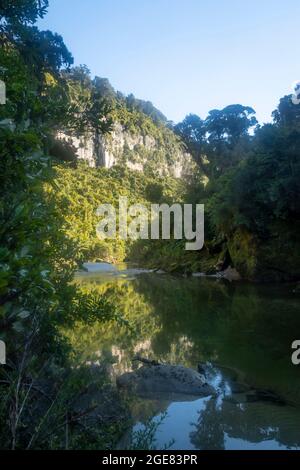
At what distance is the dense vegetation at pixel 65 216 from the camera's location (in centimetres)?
321

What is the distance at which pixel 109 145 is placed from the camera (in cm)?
13688

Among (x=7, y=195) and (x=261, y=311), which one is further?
(x=261, y=311)

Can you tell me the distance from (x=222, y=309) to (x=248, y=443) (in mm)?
12765

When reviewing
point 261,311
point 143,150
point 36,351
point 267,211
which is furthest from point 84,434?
point 143,150

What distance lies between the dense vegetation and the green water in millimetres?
1152

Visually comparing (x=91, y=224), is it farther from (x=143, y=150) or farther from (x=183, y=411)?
(x=143, y=150)

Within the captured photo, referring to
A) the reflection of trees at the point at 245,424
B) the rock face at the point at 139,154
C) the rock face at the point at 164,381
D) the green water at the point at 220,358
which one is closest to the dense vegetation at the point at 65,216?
the rock face at the point at 164,381

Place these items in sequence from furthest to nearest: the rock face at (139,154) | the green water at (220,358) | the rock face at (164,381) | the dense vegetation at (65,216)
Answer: the rock face at (139,154)
the rock face at (164,381)
the green water at (220,358)
the dense vegetation at (65,216)

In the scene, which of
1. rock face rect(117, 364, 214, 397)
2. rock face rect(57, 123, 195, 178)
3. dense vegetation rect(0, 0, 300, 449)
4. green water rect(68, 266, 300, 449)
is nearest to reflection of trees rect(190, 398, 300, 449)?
green water rect(68, 266, 300, 449)

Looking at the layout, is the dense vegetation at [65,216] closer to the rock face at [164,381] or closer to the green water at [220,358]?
the rock face at [164,381]

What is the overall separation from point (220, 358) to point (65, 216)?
557 centimetres

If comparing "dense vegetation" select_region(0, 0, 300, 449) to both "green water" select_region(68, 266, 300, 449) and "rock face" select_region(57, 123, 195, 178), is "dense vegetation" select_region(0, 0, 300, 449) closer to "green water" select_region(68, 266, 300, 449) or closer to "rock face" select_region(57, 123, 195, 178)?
"green water" select_region(68, 266, 300, 449)

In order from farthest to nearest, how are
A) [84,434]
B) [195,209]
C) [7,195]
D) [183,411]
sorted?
[195,209] < [183,411] < [84,434] < [7,195]

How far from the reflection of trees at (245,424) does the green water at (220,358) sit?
13mm
